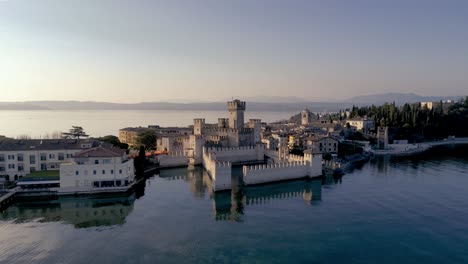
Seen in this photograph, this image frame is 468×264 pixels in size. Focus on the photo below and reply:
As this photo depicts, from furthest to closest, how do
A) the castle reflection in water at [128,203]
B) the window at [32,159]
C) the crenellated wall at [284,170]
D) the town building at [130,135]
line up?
the town building at [130,135]
the crenellated wall at [284,170]
the window at [32,159]
the castle reflection in water at [128,203]

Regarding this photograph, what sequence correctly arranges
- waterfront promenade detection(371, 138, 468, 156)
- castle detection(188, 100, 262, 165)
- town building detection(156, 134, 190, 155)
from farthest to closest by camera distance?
waterfront promenade detection(371, 138, 468, 156) → castle detection(188, 100, 262, 165) → town building detection(156, 134, 190, 155)

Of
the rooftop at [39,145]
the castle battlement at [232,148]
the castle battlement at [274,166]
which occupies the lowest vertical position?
the castle battlement at [274,166]

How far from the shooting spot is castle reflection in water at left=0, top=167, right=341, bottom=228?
63.5 feet

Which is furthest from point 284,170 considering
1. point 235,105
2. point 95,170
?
point 95,170

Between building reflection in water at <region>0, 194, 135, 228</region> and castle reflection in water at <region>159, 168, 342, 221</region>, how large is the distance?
5.78 m

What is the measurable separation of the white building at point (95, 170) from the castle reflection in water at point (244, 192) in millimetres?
6063

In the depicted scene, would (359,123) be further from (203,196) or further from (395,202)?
(203,196)

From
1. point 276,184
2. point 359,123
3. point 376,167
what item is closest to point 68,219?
point 276,184

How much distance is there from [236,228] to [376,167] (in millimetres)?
24299

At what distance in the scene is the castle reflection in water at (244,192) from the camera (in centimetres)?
2138

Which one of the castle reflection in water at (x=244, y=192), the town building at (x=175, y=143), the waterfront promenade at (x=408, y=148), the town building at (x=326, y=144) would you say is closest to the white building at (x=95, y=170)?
the castle reflection in water at (x=244, y=192)

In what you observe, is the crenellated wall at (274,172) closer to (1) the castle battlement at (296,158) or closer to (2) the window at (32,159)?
(1) the castle battlement at (296,158)

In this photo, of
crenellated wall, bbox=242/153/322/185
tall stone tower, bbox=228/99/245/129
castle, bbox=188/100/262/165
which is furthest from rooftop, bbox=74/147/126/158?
tall stone tower, bbox=228/99/245/129

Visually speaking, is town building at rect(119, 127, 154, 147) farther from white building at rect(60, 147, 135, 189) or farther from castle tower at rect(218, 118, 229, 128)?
white building at rect(60, 147, 135, 189)
